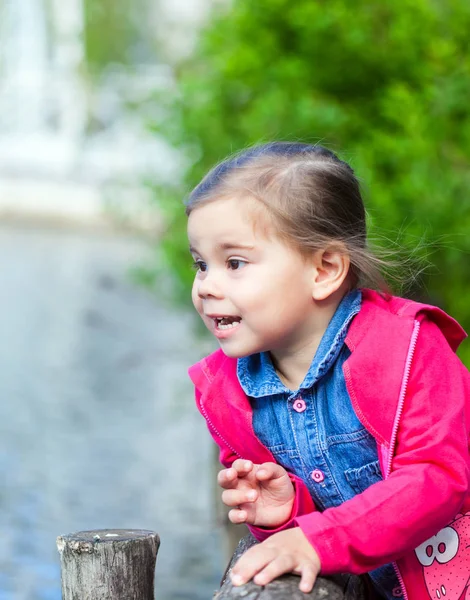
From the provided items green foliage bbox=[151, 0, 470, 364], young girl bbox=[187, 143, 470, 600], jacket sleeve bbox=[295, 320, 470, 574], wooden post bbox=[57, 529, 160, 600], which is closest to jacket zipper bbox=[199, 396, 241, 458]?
young girl bbox=[187, 143, 470, 600]

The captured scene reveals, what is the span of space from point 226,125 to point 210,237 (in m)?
3.04

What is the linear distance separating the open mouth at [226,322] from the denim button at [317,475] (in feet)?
1.07

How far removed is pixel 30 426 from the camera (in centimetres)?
731

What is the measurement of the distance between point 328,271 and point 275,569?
2.02 feet

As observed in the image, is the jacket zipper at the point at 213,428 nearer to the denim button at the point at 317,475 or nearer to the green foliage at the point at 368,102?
the denim button at the point at 317,475

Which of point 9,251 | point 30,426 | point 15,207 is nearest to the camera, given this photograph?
point 30,426

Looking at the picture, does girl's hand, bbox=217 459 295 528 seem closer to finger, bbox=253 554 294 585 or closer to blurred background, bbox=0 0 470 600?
finger, bbox=253 554 294 585

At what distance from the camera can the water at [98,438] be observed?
17.0ft

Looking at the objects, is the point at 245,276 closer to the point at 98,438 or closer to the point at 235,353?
the point at 235,353

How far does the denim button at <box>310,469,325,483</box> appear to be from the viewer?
201cm

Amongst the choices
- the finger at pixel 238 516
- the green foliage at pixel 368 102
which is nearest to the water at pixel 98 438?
the green foliage at pixel 368 102

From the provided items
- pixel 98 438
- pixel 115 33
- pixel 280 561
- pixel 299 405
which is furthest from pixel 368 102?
pixel 115 33

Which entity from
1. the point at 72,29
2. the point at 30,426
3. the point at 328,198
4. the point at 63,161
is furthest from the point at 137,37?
the point at 328,198

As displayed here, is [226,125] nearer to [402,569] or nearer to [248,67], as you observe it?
[248,67]
